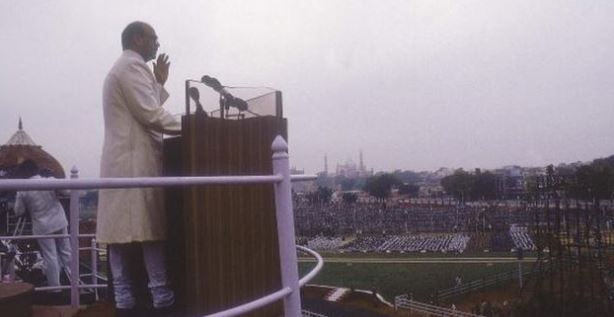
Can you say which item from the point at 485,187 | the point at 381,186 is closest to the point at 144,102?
the point at 485,187

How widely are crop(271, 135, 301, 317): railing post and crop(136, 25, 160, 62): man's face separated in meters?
1.20

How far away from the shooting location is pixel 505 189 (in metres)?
107

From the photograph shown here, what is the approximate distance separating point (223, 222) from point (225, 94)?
678mm

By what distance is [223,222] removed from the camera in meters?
2.24

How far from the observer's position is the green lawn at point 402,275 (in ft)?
107

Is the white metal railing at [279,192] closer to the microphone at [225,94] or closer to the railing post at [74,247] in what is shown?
the microphone at [225,94]

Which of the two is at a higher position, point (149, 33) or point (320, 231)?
point (149, 33)

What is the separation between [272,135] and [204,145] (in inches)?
12.8

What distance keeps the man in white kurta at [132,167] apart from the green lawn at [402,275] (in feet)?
91.8

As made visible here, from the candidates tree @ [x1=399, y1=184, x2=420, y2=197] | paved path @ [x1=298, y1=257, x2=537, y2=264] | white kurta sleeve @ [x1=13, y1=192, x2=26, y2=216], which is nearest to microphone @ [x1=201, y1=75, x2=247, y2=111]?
white kurta sleeve @ [x1=13, y1=192, x2=26, y2=216]

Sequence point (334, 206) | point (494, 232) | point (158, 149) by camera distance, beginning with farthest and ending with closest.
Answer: point (334, 206)
point (494, 232)
point (158, 149)

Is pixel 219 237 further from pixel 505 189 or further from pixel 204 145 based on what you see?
pixel 505 189

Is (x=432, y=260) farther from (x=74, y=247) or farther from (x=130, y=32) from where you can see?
(x=130, y=32)

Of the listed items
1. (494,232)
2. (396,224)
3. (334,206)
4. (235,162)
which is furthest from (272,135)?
(334,206)
